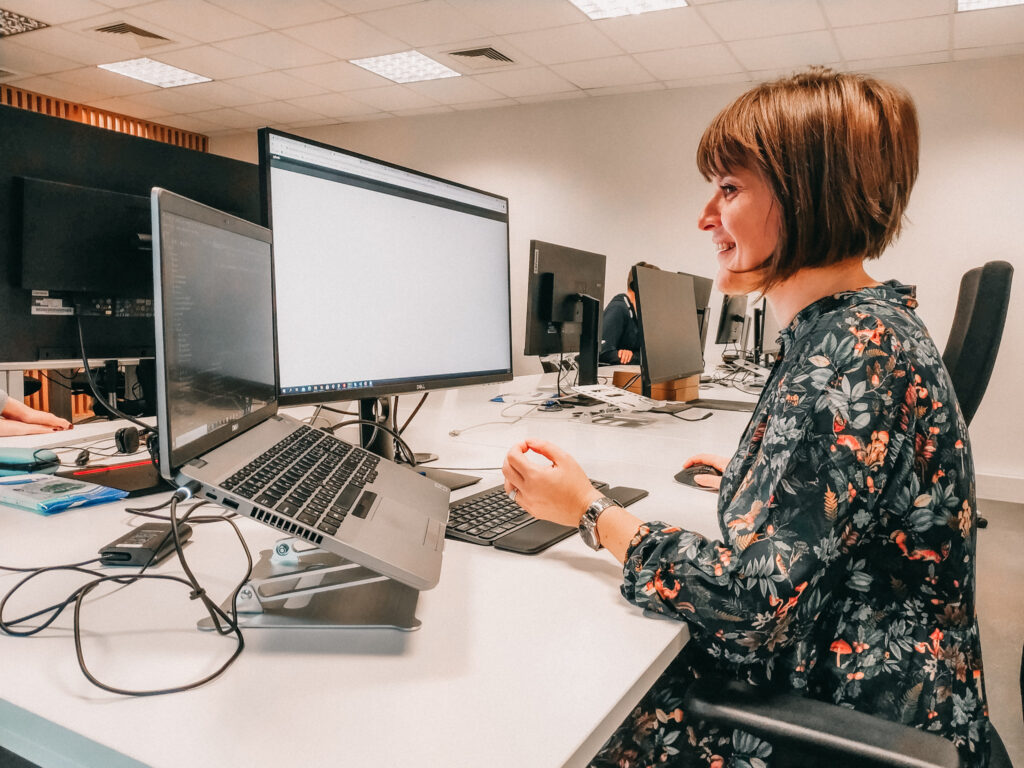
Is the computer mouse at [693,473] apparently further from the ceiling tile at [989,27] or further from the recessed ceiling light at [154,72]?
the recessed ceiling light at [154,72]

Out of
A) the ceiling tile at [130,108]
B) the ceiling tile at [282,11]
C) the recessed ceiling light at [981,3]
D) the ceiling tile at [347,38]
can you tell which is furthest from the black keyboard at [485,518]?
the ceiling tile at [130,108]

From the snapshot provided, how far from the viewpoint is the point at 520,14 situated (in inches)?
152

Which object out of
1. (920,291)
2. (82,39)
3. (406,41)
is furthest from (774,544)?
(82,39)

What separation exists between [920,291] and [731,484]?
465cm

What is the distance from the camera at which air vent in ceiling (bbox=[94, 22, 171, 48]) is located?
4215 mm

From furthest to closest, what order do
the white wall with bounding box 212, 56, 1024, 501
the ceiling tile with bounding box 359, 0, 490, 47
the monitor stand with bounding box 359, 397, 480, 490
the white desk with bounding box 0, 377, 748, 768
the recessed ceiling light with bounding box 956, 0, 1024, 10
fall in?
the white wall with bounding box 212, 56, 1024, 501 → the ceiling tile with bounding box 359, 0, 490, 47 → the recessed ceiling light with bounding box 956, 0, 1024, 10 → the monitor stand with bounding box 359, 397, 480, 490 → the white desk with bounding box 0, 377, 748, 768

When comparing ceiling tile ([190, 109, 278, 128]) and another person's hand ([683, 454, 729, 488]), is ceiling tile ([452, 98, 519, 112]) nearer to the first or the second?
ceiling tile ([190, 109, 278, 128])

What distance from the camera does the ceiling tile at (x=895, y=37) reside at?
150 inches

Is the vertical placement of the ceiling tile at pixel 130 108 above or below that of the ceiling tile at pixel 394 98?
above

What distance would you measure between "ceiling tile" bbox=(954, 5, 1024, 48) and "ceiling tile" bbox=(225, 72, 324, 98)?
4293mm

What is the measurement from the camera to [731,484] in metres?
0.81

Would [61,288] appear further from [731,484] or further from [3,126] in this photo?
[731,484]

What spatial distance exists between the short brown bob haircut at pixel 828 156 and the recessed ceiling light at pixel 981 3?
11.9 feet

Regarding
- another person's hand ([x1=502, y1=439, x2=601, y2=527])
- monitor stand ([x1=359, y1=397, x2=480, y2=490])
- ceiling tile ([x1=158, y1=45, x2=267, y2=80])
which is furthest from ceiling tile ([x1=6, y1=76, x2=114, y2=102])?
another person's hand ([x1=502, y1=439, x2=601, y2=527])
